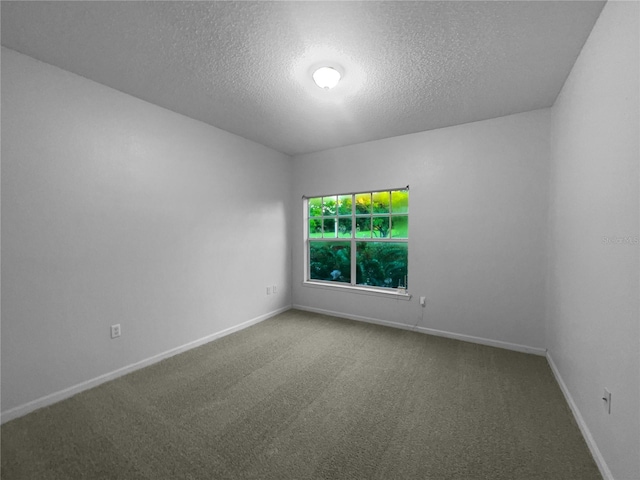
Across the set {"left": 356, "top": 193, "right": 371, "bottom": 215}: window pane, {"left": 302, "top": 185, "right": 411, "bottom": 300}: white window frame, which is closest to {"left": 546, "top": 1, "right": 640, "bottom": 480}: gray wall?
{"left": 302, "top": 185, "right": 411, "bottom": 300}: white window frame

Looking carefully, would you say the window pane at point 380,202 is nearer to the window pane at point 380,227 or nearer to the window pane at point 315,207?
the window pane at point 380,227

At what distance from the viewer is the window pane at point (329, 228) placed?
429cm

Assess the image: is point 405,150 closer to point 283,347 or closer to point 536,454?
point 283,347

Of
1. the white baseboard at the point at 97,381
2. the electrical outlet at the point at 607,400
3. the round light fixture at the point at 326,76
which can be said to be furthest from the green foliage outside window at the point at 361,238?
the electrical outlet at the point at 607,400

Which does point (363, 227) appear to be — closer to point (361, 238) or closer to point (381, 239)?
point (361, 238)

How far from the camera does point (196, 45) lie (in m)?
1.83

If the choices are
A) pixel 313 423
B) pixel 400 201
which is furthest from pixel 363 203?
pixel 313 423

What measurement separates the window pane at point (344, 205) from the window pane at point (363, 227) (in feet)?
0.73

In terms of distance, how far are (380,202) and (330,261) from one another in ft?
4.23

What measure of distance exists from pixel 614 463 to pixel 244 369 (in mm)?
2530

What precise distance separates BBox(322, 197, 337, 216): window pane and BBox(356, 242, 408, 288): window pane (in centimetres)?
70

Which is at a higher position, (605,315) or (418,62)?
(418,62)

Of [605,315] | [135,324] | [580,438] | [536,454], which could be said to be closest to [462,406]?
[536,454]

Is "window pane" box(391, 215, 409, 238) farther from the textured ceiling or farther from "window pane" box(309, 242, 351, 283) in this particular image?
the textured ceiling
